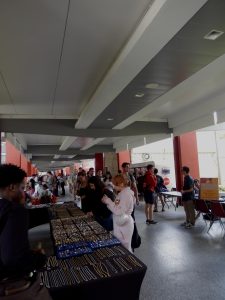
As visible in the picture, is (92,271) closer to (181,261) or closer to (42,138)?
(181,261)

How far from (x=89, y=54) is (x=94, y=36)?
1.60ft

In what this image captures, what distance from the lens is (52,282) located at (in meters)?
1.70

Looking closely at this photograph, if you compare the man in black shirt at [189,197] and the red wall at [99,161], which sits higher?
the red wall at [99,161]

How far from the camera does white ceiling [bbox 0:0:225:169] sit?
99.0 inches

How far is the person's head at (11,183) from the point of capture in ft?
4.81

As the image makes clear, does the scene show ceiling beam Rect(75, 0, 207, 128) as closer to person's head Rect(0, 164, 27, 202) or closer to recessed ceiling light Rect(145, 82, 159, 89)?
recessed ceiling light Rect(145, 82, 159, 89)

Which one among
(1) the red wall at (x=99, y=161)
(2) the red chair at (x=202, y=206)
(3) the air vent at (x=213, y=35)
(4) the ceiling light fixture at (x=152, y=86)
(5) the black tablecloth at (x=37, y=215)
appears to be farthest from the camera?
(1) the red wall at (x=99, y=161)

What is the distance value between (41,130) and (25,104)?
124 cm

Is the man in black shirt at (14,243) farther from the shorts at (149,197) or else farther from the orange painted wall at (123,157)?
the orange painted wall at (123,157)

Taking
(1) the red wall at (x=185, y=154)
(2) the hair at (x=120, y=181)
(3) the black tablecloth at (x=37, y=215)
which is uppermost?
(1) the red wall at (x=185, y=154)

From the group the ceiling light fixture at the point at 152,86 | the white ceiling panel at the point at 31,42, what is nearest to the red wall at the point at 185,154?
the ceiling light fixture at the point at 152,86

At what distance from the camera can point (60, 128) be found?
7453 mm

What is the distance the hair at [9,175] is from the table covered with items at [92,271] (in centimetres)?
67

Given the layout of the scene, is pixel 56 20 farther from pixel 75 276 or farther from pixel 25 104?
pixel 25 104
